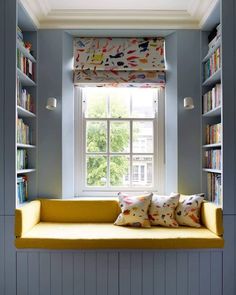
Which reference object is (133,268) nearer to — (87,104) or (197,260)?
(197,260)

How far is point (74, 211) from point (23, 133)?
98cm

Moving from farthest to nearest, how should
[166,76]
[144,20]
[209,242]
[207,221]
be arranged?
1. [166,76]
2. [144,20]
3. [207,221]
4. [209,242]

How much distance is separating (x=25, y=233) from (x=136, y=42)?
2.42 meters

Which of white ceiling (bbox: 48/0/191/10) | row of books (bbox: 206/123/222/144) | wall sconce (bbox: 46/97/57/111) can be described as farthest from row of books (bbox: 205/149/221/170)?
wall sconce (bbox: 46/97/57/111)

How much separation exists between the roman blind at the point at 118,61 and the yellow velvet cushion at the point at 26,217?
1511 mm

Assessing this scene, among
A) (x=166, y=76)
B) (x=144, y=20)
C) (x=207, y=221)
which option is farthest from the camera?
(x=166, y=76)

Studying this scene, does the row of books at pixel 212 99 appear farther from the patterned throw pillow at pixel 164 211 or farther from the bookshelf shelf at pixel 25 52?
the bookshelf shelf at pixel 25 52

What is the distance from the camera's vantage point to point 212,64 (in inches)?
120

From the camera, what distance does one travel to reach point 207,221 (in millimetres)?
2803

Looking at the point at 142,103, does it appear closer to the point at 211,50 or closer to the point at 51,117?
the point at 211,50

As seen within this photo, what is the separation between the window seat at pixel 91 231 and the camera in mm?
2512

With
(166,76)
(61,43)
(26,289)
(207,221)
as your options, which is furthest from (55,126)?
(207,221)
